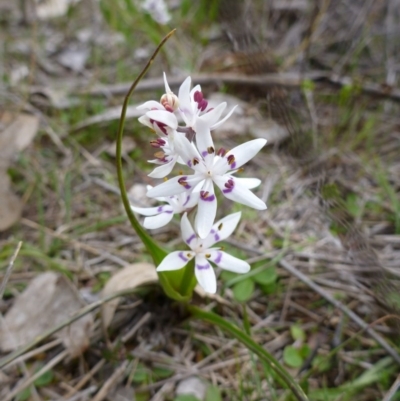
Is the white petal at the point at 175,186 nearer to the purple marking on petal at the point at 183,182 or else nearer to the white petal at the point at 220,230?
the purple marking on petal at the point at 183,182

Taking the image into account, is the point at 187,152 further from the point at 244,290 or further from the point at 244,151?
the point at 244,290

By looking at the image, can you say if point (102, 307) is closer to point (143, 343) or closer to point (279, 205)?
point (143, 343)

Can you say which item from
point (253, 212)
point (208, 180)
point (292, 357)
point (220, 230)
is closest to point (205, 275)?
point (220, 230)

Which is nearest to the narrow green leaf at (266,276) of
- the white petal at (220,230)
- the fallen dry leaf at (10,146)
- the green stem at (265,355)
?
the green stem at (265,355)

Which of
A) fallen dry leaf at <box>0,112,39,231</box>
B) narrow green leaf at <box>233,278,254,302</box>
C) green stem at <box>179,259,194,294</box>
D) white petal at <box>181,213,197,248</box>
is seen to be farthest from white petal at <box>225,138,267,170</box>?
fallen dry leaf at <box>0,112,39,231</box>

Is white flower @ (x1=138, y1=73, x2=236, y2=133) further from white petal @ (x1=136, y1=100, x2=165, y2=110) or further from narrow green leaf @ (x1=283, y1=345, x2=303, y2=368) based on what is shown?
narrow green leaf @ (x1=283, y1=345, x2=303, y2=368)
